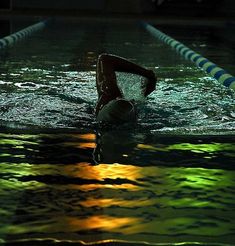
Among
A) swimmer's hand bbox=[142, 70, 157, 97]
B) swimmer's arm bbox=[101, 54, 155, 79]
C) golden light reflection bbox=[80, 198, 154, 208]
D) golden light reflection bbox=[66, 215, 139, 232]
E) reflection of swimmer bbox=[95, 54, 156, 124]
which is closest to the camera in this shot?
golden light reflection bbox=[66, 215, 139, 232]

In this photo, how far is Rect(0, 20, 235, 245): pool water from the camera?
1.94 m

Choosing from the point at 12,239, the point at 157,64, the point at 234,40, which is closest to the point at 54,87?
the point at 157,64

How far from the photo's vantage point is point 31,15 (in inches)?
596

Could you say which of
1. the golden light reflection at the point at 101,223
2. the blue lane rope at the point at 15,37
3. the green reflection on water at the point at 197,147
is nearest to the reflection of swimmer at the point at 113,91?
the green reflection on water at the point at 197,147

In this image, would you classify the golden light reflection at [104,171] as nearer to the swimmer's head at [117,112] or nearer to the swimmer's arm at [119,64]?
the swimmer's head at [117,112]

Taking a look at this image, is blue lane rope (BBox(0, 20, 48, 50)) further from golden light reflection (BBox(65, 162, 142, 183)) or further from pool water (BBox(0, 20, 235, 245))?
golden light reflection (BBox(65, 162, 142, 183))

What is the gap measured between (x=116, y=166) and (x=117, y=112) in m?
0.62

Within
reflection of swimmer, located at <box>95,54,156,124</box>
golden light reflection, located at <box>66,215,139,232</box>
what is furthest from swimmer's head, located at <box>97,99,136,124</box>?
golden light reflection, located at <box>66,215,139,232</box>

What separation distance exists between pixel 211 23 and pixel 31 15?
4716 millimetres

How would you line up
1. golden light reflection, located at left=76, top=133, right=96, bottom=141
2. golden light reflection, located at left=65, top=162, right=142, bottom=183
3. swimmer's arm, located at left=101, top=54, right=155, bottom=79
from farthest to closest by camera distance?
swimmer's arm, located at left=101, top=54, right=155, bottom=79 < golden light reflection, located at left=76, top=133, right=96, bottom=141 < golden light reflection, located at left=65, top=162, right=142, bottom=183

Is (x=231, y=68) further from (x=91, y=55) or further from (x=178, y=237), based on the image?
(x=178, y=237)

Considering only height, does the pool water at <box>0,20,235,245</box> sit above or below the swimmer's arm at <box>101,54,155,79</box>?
below

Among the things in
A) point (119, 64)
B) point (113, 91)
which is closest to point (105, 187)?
point (113, 91)

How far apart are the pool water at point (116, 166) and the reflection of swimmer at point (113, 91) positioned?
74mm
